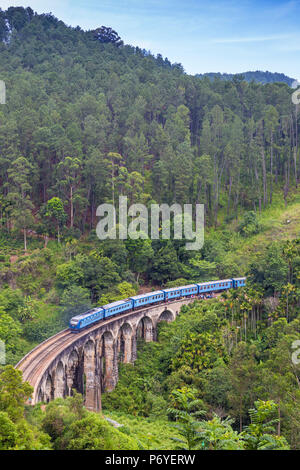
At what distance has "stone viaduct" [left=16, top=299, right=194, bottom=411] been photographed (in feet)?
94.2

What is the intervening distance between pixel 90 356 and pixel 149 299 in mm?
9263

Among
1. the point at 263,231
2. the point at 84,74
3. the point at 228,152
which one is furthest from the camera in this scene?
the point at 84,74

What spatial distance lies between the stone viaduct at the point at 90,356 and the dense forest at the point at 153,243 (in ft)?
4.23

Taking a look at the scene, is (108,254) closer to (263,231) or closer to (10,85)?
(263,231)

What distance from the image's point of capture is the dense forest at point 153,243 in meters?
24.7

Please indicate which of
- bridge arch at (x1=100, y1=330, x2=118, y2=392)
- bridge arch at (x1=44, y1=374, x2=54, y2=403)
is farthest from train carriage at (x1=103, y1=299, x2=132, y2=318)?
bridge arch at (x1=44, y1=374, x2=54, y2=403)

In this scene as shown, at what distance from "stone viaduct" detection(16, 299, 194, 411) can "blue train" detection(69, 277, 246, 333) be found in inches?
23.9

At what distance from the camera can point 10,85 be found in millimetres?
64438

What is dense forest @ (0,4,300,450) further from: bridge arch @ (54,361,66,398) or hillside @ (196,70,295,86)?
hillside @ (196,70,295,86)

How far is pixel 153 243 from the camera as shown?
166 feet

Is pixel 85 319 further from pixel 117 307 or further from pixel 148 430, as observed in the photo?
pixel 148 430

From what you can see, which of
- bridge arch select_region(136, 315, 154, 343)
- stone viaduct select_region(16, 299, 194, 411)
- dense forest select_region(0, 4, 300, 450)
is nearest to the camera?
dense forest select_region(0, 4, 300, 450)

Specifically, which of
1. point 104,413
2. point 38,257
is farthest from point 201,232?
point 104,413

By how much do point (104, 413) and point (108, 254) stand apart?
18.4 metres
